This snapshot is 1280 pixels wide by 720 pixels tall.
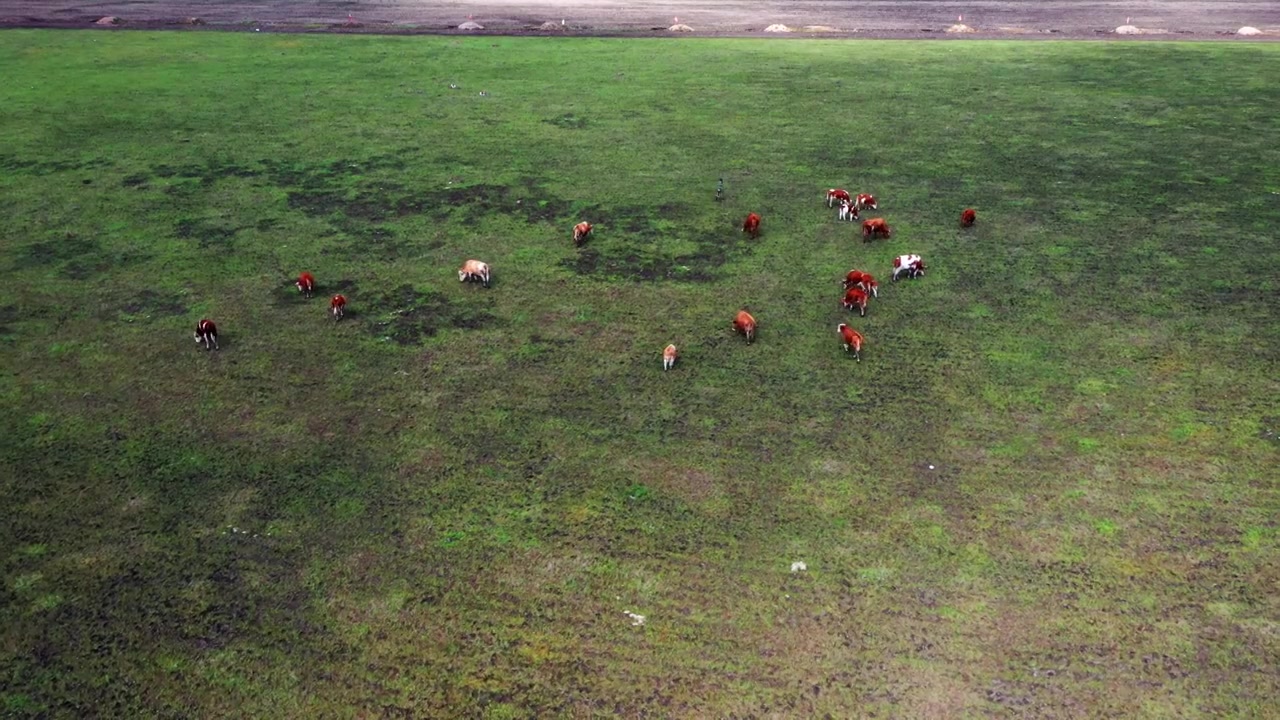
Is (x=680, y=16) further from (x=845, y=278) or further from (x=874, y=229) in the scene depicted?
(x=845, y=278)

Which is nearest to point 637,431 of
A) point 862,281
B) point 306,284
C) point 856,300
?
point 856,300

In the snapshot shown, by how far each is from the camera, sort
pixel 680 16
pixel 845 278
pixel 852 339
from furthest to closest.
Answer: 1. pixel 680 16
2. pixel 845 278
3. pixel 852 339

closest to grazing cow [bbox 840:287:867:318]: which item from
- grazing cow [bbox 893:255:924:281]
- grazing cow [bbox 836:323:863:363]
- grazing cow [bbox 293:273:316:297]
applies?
grazing cow [bbox 836:323:863:363]

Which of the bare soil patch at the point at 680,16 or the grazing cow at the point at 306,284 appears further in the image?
the bare soil patch at the point at 680,16

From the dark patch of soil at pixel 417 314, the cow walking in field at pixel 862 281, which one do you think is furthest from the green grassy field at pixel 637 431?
the cow walking in field at pixel 862 281

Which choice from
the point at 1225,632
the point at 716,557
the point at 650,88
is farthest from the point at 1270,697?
the point at 650,88

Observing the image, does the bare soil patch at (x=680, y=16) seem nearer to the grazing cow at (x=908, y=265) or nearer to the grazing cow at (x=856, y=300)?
the grazing cow at (x=908, y=265)
